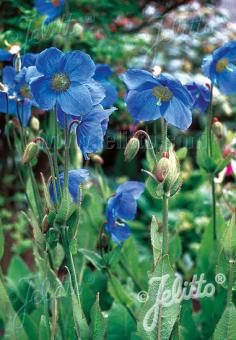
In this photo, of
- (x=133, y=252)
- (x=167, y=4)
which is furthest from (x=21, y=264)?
(x=167, y=4)

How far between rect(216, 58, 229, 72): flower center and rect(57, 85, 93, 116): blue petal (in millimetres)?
409

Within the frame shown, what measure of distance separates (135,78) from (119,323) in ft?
2.58

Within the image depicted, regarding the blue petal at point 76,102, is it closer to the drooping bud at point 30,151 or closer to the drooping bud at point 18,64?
the drooping bud at point 30,151

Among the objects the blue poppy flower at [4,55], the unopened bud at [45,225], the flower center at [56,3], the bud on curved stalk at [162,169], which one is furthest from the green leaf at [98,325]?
the flower center at [56,3]

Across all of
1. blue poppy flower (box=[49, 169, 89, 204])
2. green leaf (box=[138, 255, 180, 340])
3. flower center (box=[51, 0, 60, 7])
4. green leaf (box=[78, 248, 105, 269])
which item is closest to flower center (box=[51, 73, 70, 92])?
blue poppy flower (box=[49, 169, 89, 204])

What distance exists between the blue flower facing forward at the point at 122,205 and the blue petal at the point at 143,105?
1.05 ft

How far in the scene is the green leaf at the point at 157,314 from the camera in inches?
52.0

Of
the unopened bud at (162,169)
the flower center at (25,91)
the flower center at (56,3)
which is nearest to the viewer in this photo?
the unopened bud at (162,169)

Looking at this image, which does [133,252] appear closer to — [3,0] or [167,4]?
[3,0]

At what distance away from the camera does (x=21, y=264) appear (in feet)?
7.84

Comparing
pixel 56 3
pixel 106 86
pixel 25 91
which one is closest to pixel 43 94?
pixel 25 91

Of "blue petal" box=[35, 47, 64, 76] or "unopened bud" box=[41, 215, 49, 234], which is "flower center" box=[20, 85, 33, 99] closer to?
"blue petal" box=[35, 47, 64, 76]

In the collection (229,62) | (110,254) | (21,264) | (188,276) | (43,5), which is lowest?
(188,276)

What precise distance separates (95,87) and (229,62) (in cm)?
43
